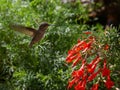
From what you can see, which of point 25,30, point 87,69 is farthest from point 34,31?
point 87,69

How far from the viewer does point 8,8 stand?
5.92 ft

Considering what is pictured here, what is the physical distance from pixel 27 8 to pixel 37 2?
0.24ft

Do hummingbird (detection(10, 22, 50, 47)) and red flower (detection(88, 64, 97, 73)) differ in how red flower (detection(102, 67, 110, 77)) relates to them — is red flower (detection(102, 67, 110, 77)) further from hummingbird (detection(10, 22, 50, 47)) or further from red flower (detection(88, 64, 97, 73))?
hummingbird (detection(10, 22, 50, 47))

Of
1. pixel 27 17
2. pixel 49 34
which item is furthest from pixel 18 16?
pixel 49 34

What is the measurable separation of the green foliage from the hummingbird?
48 mm

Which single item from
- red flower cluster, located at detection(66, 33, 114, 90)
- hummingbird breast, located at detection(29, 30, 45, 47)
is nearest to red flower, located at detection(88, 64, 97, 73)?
red flower cluster, located at detection(66, 33, 114, 90)

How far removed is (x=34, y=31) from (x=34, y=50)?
9 cm

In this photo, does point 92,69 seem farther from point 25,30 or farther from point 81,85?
point 25,30

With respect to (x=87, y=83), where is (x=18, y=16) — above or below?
above

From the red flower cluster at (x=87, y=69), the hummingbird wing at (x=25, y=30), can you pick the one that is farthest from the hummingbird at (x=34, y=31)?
Answer: the red flower cluster at (x=87, y=69)

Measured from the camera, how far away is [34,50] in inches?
64.5

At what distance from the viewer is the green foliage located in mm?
1514

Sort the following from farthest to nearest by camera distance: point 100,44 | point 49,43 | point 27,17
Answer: point 27,17 < point 49,43 < point 100,44

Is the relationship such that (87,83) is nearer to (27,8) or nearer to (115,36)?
(115,36)
